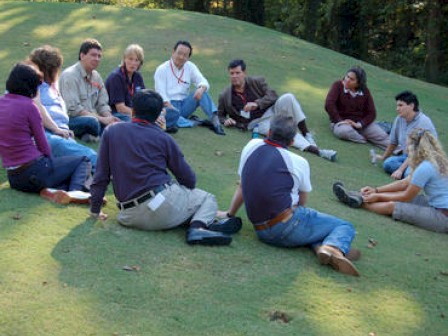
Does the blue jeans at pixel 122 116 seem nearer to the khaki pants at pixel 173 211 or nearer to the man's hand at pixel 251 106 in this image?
the man's hand at pixel 251 106

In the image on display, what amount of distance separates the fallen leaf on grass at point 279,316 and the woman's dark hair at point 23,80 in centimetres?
307

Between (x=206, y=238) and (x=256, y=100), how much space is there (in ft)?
16.9

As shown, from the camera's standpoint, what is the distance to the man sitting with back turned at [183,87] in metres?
9.37

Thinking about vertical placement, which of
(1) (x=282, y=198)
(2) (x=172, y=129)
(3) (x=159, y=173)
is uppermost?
(3) (x=159, y=173)

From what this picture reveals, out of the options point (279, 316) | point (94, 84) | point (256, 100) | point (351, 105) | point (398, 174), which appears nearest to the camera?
point (279, 316)

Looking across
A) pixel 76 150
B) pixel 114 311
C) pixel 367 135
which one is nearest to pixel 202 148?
pixel 76 150

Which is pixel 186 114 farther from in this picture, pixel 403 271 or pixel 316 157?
pixel 403 271

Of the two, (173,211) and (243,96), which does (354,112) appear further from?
(173,211)

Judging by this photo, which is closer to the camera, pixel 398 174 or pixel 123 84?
pixel 123 84

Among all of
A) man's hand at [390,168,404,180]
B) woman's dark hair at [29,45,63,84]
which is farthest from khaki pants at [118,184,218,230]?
man's hand at [390,168,404,180]

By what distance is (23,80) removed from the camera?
5.50 m

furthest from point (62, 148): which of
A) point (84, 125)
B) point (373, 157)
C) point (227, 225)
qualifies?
point (373, 157)

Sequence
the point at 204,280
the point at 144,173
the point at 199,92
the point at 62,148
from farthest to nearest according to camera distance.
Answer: the point at 199,92, the point at 62,148, the point at 144,173, the point at 204,280

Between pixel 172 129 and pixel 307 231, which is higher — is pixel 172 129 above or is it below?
below
